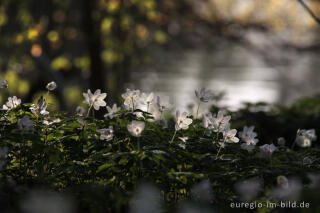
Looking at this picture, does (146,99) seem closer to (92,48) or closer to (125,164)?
(125,164)

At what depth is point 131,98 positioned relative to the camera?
2.20 metres

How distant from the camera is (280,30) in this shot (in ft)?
32.7

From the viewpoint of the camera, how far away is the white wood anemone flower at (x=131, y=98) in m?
2.17

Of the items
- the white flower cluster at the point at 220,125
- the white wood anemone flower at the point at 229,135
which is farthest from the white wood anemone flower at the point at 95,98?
the white wood anemone flower at the point at 229,135

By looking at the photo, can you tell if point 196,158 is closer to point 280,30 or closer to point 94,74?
point 94,74

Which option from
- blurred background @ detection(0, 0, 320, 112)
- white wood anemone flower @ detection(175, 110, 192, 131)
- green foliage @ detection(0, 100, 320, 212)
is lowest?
green foliage @ detection(0, 100, 320, 212)

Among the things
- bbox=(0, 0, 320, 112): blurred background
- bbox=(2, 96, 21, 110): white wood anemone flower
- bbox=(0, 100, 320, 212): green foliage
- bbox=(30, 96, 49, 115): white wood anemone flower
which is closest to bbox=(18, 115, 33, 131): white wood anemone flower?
bbox=(0, 100, 320, 212): green foliage

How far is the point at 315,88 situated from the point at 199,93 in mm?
23943

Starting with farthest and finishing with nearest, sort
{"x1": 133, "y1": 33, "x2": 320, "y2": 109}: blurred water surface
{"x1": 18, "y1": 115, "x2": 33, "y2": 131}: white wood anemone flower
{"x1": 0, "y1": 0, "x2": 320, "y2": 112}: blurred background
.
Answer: {"x1": 133, "y1": 33, "x2": 320, "y2": 109}: blurred water surface → {"x1": 0, "y1": 0, "x2": 320, "y2": 112}: blurred background → {"x1": 18, "y1": 115, "x2": 33, "y2": 131}: white wood anemone flower

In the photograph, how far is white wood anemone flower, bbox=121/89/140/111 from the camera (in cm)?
217

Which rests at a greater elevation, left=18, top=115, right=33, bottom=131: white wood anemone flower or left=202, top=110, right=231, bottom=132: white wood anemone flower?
left=202, top=110, right=231, bottom=132: white wood anemone flower

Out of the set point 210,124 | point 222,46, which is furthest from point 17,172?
point 222,46

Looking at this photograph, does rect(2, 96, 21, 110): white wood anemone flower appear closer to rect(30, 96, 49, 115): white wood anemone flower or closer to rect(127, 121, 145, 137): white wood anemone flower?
rect(30, 96, 49, 115): white wood anemone flower

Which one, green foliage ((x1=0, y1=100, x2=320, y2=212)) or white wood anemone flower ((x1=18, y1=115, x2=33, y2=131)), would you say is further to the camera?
white wood anemone flower ((x1=18, y1=115, x2=33, y2=131))
